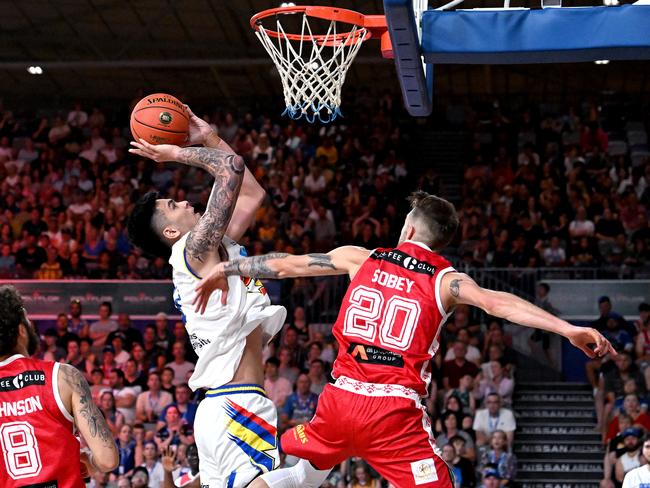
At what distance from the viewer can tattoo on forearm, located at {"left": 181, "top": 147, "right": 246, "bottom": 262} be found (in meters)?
5.58

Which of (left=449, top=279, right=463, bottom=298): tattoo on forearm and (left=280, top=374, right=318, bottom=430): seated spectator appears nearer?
(left=449, top=279, right=463, bottom=298): tattoo on forearm

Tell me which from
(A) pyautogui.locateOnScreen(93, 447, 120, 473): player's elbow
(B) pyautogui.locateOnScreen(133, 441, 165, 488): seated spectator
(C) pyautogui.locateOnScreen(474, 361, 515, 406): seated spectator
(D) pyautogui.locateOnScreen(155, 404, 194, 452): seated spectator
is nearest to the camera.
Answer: (A) pyautogui.locateOnScreen(93, 447, 120, 473): player's elbow

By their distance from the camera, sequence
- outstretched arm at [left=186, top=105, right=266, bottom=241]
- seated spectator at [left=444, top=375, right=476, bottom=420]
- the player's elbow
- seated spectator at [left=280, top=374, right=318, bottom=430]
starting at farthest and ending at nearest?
seated spectator at [left=280, top=374, right=318, bottom=430] → seated spectator at [left=444, top=375, right=476, bottom=420] → outstretched arm at [left=186, top=105, right=266, bottom=241] → the player's elbow

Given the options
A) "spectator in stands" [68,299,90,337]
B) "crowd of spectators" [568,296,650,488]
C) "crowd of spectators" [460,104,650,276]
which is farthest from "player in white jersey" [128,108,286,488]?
"crowd of spectators" [460,104,650,276]

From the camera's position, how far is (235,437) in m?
5.57

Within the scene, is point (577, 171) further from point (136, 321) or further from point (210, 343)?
point (210, 343)

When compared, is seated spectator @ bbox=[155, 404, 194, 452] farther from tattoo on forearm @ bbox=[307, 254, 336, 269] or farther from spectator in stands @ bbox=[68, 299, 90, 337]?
tattoo on forearm @ bbox=[307, 254, 336, 269]

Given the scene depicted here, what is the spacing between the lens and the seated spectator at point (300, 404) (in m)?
13.1

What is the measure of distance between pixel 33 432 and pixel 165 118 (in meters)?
2.23

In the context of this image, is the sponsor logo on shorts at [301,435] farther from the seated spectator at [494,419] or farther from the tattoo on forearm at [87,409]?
the seated spectator at [494,419]

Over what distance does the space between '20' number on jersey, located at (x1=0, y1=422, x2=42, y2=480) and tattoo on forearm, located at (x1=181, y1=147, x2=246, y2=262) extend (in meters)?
1.31

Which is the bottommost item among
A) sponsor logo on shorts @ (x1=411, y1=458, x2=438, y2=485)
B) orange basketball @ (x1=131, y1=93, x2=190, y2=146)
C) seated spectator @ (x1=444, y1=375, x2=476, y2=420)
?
seated spectator @ (x1=444, y1=375, x2=476, y2=420)

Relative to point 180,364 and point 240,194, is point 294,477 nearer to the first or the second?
point 240,194

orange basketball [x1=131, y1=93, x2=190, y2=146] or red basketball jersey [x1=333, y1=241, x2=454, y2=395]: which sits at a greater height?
orange basketball [x1=131, y1=93, x2=190, y2=146]
